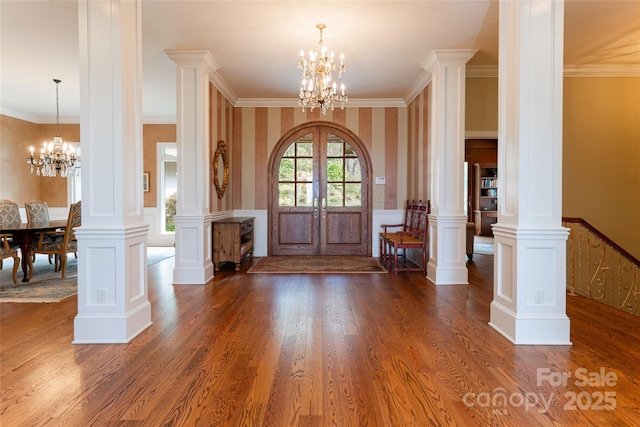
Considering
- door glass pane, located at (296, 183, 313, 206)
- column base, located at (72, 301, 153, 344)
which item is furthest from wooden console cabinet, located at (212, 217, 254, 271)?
column base, located at (72, 301, 153, 344)

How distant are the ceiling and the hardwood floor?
283 cm

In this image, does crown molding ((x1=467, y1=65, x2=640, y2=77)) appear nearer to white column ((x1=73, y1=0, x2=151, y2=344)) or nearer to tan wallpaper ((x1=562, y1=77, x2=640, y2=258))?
tan wallpaper ((x1=562, y1=77, x2=640, y2=258))

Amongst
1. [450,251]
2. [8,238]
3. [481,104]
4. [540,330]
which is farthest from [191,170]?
[481,104]

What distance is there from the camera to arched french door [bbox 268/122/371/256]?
7.04 metres

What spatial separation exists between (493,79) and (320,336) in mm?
4734

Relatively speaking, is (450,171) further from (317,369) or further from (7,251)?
(7,251)

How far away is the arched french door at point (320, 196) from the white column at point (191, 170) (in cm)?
238

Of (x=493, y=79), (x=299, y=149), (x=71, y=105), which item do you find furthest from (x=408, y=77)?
(x=71, y=105)

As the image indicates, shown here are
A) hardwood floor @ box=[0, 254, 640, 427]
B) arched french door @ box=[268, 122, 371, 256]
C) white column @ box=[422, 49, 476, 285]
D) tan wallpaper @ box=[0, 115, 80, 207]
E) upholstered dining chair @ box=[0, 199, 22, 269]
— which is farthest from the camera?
tan wallpaper @ box=[0, 115, 80, 207]

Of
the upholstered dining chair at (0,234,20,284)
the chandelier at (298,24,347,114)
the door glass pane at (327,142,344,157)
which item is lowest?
the upholstered dining chair at (0,234,20,284)

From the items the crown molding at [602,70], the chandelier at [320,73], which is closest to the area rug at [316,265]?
the chandelier at [320,73]

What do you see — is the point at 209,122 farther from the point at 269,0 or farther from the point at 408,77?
the point at 408,77

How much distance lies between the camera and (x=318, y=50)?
4.09 metres

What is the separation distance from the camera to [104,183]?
273 cm
